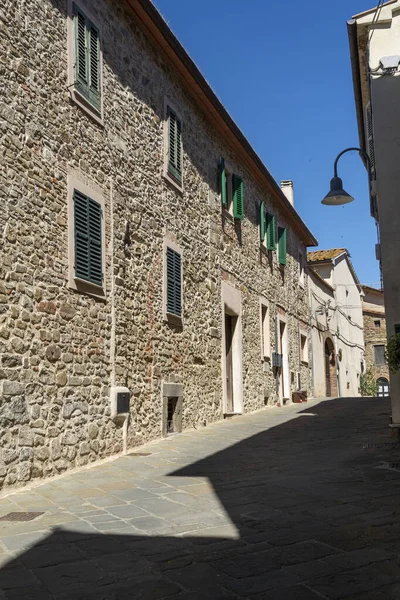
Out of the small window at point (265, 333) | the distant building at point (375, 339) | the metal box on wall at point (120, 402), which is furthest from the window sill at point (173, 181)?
the distant building at point (375, 339)

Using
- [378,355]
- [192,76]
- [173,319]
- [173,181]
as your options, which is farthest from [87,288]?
[378,355]

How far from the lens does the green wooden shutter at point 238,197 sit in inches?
577

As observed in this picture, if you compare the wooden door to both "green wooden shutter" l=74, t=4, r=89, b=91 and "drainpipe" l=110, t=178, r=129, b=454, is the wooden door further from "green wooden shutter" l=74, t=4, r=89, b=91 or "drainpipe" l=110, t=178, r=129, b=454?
"green wooden shutter" l=74, t=4, r=89, b=91

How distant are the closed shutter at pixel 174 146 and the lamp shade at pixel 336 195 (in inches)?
107

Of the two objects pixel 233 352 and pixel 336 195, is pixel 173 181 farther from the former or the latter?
pixel 233 352

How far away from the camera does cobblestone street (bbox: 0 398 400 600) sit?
373 cm

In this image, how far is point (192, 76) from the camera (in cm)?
1188

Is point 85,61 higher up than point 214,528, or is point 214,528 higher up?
point 85,61

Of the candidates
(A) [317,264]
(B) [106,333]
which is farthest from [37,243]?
(A) [317,264]

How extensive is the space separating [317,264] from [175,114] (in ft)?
54.8

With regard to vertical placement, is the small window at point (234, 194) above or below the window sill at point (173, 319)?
above

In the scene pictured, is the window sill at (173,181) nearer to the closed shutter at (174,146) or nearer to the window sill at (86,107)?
the closed shutter at (174,146)

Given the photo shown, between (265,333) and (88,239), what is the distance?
9.38 meters

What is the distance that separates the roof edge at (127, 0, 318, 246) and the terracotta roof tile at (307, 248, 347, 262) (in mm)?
9840
